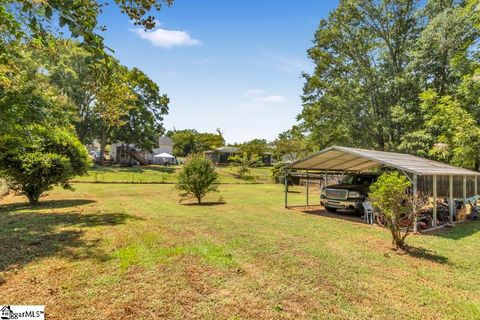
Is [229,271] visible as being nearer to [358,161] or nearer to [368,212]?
[368,212]

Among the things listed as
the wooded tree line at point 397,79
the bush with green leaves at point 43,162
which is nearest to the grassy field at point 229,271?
the bush with green leaves at point 43,162

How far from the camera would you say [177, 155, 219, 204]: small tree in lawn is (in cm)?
1414

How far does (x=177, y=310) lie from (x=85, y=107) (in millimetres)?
43240

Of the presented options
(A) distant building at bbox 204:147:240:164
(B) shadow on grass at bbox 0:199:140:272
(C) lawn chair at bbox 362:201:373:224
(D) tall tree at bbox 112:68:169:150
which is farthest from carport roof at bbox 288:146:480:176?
(A) distant building at bbox 204:147:240:164

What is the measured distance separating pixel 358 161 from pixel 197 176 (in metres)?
7.71

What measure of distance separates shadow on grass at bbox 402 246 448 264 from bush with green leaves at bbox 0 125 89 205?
11.3 metres

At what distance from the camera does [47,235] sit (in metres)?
7.57

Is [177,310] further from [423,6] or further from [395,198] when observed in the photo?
[423,6]

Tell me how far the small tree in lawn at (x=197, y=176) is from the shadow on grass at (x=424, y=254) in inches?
357

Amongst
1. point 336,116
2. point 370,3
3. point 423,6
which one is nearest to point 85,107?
point 336,116

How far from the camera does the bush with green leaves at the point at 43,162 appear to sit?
11.4m

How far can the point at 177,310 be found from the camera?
3.87m
